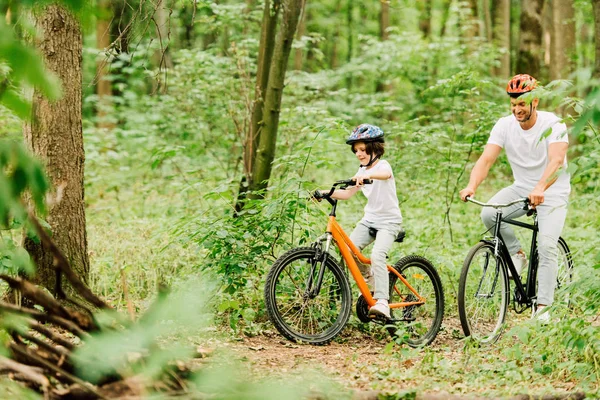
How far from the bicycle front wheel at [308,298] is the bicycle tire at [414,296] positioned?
56 centimetres

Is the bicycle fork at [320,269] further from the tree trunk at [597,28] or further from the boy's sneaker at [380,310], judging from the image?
the tree trunk at [597,28]

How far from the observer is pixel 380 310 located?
589 cm

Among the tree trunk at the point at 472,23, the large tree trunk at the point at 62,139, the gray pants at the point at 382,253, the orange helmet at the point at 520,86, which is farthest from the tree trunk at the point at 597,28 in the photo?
the tree trunk at the point at 472,23

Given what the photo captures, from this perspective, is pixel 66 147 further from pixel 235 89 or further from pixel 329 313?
pixel 235 89

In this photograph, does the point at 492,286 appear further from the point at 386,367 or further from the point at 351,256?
the point at 386,367

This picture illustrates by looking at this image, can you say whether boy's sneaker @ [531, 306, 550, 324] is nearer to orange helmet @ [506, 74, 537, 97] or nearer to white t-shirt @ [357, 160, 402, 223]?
white t-shirt @ [357, 160, 402, 223]

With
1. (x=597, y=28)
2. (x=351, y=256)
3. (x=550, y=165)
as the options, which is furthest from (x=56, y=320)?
(x=597, y=28)

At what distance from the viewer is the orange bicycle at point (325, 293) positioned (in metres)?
5.63

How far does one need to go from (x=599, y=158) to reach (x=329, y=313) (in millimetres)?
2608

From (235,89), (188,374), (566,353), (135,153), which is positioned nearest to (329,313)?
(566,353)

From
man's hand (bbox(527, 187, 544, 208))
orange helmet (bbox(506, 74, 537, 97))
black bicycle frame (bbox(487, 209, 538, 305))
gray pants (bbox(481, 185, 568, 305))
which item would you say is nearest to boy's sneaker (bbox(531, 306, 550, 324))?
gray pants (bbox(481, 185, 568, 305))

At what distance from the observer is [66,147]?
552 cm

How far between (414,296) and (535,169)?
5.37 feet

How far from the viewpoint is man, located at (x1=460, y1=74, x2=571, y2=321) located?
5879 mm
